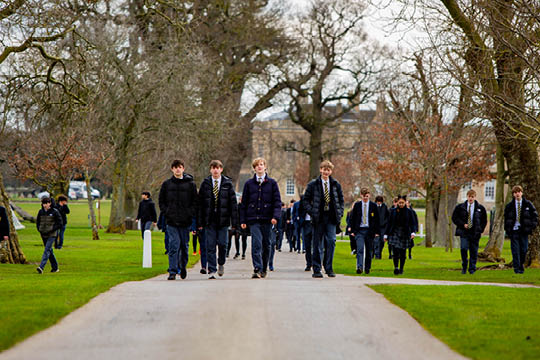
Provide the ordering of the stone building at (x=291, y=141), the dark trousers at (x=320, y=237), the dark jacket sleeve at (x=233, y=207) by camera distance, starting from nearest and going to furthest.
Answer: the dark jacket sleeve at (x=233, y=207), the dark trousers at (x=320, y=237), the stone building at (x=291, y=141)

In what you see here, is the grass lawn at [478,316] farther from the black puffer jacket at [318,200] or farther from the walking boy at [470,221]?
the walking boy at [470,221]

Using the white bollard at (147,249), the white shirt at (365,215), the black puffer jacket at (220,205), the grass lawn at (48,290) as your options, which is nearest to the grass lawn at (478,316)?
the black puffer jacket at (220,205)

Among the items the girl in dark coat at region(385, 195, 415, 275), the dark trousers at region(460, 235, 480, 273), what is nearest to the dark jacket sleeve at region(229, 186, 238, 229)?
the girl in dark coat at region(385, 195, 415, 275)

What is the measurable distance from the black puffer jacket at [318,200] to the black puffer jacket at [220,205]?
4.71 feet

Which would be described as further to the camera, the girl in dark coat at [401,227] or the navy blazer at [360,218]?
the girl in dark coat at [401,227]

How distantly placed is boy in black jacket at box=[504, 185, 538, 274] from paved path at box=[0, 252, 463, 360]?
782 cm

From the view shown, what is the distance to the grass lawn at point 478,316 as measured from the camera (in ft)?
24.4

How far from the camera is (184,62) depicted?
37.6 metres

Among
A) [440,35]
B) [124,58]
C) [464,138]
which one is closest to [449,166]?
[464,138]

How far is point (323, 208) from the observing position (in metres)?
14.4

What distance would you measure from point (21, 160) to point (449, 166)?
70.4 ft

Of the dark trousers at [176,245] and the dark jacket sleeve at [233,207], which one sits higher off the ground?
the dark jacket sleeve at [233,207]

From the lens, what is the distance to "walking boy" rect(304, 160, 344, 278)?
47.2ft

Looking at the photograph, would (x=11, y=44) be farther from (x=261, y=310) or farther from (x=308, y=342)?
(x=308, y=342)
